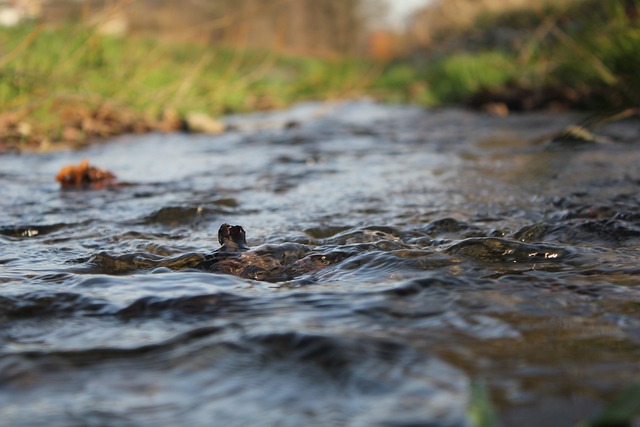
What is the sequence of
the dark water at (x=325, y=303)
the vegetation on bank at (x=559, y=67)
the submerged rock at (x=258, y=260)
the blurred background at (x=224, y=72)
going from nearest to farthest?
the dark water at (x=325, y=303), the submerged rock at (x=258, y=260), the blurred background at (x=224, y=72), the vegetation on bank at (x=559, y=67)

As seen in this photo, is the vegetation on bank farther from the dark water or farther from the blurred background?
the dark water

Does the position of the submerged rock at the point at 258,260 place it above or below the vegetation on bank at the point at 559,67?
below

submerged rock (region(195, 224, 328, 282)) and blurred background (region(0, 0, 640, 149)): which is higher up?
blurred background (region(0, 0, 640, 149))

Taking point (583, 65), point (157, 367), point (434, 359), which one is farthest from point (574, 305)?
point (583, 65)

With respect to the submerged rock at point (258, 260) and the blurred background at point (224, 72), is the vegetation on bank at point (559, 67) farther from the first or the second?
the submerged rock at point (258, 260)

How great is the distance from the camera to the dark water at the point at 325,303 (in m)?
0.99

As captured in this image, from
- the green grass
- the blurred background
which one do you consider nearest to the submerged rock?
the blurred background

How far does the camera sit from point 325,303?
1.42 metres

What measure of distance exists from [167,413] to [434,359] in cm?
39

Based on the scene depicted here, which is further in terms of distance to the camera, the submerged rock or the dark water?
the submerged rock

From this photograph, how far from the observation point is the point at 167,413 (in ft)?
3.12

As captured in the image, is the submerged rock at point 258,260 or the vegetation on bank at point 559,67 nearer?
the submerged rock at point 258,260

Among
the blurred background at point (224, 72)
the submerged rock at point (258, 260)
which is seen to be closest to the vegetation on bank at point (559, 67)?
the blurred background at point (224, 72)

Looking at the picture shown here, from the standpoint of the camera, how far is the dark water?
99 cm
